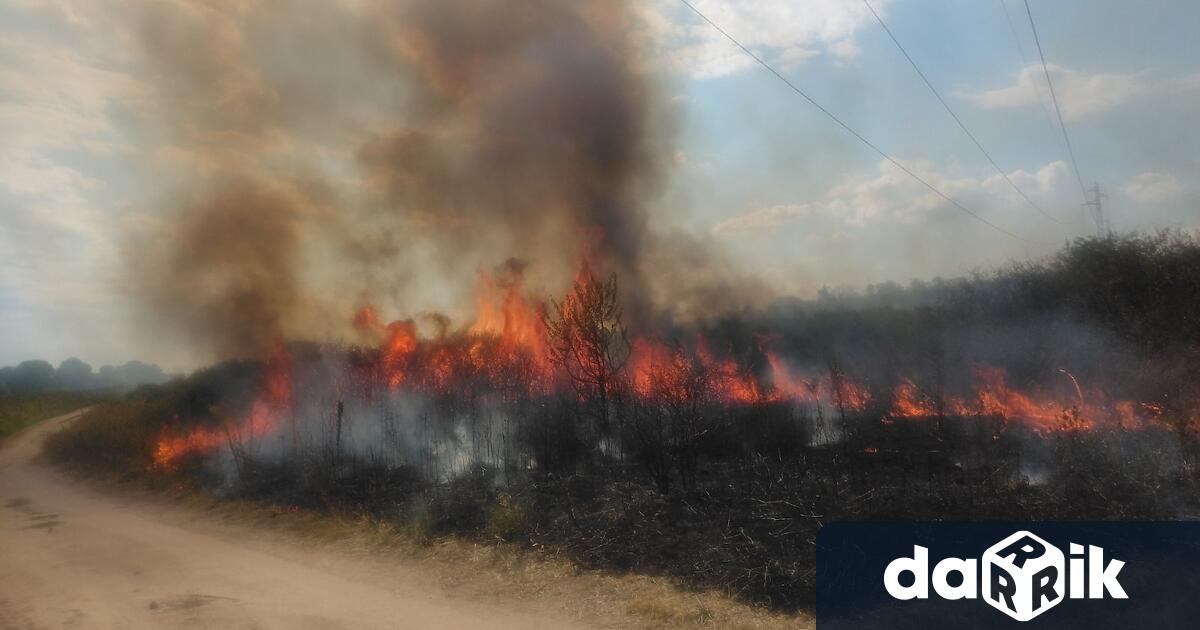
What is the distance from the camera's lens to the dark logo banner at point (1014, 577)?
855 centimetres

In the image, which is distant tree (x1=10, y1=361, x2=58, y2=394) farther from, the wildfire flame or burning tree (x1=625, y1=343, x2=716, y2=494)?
burning tree (x1=625, y1=343, x2=716, y2=494)

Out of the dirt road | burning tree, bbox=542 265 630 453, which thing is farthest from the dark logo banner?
burning tree, bbox=542 265 630 453

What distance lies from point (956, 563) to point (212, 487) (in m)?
19.2

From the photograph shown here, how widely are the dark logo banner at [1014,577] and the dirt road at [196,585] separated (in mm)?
4622

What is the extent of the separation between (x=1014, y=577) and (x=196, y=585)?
Result: 12930 mm

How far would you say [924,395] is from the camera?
1822cm

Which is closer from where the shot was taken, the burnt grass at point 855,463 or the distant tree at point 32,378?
the burnt grass at point 855,463

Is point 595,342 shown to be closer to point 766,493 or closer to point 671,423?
point 671,423

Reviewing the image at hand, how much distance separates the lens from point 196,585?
10734 millimetres

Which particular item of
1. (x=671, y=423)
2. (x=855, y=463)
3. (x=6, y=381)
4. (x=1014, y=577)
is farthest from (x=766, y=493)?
(x=6, y=381)

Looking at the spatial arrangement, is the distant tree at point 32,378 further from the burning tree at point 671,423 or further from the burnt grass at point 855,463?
the burning tree at point 671,423

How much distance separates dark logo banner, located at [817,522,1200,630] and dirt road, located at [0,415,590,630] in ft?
15.2

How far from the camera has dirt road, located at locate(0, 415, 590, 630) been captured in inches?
362

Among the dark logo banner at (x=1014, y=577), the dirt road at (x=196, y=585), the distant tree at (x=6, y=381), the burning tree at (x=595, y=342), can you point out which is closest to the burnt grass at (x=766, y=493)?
the dark logo banner at (x=1014, y=577)
